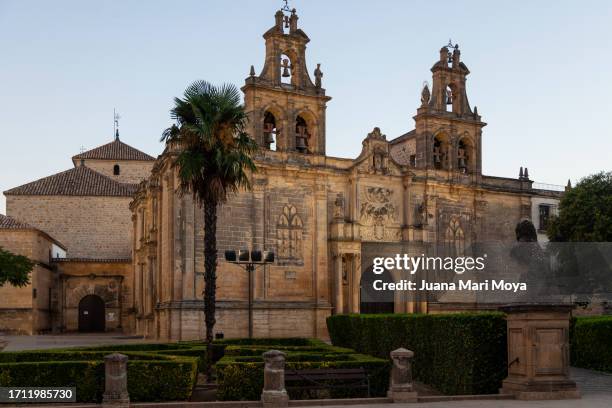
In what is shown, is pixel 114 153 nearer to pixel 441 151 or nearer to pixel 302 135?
pixel 302 135

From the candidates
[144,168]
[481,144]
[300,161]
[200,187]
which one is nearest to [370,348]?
[200,187]

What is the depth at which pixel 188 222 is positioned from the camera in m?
33.5

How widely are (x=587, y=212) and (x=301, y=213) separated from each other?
14.4 meters

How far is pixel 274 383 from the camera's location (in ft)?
50.2

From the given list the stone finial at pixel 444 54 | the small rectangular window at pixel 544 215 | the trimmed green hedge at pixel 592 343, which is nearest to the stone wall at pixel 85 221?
the stone finial at pixel 444 54

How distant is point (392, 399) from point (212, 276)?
28.9 ft

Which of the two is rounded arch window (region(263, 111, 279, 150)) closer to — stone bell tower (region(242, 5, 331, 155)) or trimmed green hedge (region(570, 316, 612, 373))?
stone bell tower (region(242, 5, 331, 155))

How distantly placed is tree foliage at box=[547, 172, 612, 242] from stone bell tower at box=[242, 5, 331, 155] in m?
13.0

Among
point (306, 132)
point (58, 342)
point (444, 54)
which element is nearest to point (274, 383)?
point (58, 342)

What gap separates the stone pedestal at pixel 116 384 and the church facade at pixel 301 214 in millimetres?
13400

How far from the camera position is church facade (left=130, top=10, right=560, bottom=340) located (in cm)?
3403

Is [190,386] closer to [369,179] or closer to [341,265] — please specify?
[341,265]

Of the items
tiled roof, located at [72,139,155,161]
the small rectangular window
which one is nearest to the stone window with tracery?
the small rectangular window

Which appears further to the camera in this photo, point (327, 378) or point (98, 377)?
point (327, 378)
